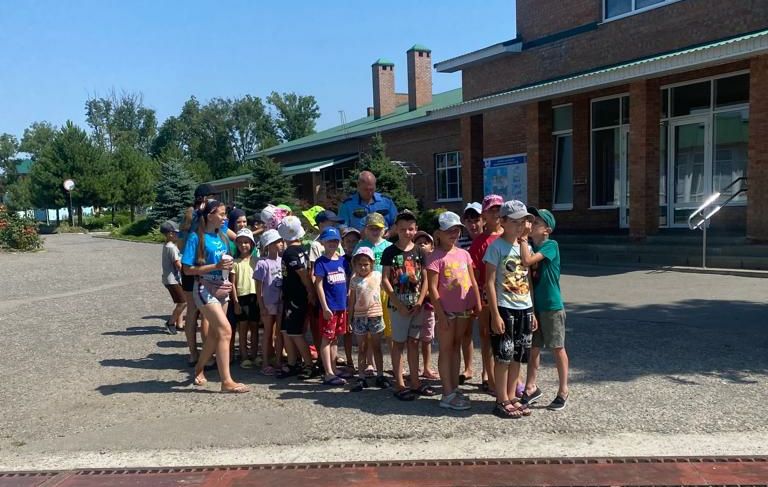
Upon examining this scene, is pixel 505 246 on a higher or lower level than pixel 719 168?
lower

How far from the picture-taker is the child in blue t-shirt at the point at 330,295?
18.2ft

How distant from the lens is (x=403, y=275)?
5.11 metres

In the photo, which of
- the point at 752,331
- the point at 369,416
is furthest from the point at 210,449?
the point at 752,331

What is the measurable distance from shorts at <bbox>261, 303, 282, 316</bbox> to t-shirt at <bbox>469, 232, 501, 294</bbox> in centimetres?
204

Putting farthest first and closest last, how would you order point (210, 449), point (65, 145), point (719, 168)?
point (65, 145)
point (719, 168)
point (210, 449)

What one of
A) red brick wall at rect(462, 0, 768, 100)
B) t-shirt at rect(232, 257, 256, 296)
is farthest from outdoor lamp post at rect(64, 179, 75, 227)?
t-shirt at rect(232, 257, 256, 296)

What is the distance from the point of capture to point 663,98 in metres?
14.7

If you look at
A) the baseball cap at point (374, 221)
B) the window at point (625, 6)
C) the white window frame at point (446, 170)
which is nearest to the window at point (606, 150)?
the window at point (625, 6)

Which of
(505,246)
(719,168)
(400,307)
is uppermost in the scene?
(719,168)

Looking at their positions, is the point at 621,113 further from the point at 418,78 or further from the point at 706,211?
the point at 418,78

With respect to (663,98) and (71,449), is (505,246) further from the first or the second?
(663,98)

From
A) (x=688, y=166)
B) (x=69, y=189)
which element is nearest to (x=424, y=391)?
(x=688, y=166)

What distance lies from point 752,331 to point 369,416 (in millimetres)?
4781

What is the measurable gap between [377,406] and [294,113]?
89.5 m
